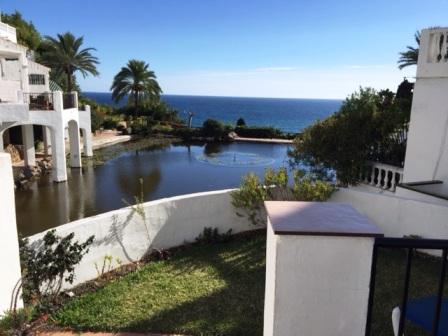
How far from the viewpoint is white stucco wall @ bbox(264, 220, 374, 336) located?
2.01m

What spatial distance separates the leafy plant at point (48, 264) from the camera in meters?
5.02

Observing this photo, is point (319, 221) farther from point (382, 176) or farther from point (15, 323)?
point (382, 176)

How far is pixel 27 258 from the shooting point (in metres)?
5.07

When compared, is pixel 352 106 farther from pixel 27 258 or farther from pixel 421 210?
pixel 27 258

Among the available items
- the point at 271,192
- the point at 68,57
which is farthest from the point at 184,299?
the point at 68,57

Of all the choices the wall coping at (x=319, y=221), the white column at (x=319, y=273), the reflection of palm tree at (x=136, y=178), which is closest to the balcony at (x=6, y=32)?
the reflection of palm tree at (x=136, y=178)

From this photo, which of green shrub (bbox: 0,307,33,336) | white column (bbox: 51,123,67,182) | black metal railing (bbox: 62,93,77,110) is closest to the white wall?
green shrub (bbox: 0,307,33,336)

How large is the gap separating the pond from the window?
21.5ft

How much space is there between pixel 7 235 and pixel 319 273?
12.5 ft

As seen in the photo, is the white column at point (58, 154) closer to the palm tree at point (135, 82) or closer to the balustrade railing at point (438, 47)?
the balustrade railing at point (438, 47)

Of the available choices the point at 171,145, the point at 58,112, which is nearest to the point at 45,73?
the point at 58,112

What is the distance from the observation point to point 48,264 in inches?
208

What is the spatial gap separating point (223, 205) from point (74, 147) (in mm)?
14657

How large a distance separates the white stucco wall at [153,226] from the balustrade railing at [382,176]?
3975mm
